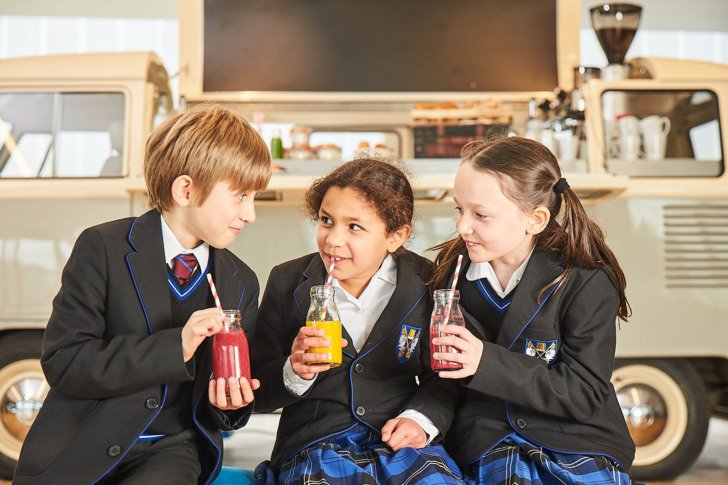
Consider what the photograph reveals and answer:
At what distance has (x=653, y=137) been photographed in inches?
145

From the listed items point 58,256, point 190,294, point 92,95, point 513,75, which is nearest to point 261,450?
point 58,256

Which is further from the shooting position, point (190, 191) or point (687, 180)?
point (687, 180)

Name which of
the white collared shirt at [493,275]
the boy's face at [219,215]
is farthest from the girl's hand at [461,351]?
the boy's face at [219,215]

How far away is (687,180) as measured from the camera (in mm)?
3697

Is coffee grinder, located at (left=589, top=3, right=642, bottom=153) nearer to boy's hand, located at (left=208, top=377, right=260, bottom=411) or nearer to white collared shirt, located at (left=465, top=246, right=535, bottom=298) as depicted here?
white collared shirt, located at (left=465, top=246, right=535, bottom=298)

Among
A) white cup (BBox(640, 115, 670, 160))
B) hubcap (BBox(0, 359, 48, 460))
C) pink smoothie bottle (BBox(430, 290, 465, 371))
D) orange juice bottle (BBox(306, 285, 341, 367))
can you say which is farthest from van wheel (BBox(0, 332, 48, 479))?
white cup (BBox(640, 115, 670, 160))

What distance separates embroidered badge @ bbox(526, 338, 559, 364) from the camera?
6.33 feet

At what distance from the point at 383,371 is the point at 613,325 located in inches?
22.0

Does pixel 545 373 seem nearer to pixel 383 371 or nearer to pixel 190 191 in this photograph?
pixel 383 371

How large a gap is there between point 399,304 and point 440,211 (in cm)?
181

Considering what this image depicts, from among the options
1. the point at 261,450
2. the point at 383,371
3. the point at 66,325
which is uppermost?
the point at 66,325

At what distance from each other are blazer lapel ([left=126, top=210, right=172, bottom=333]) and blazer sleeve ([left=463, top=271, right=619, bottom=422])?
0.70 metres

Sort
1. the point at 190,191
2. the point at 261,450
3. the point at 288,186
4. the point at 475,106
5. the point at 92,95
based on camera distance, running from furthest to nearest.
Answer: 1. the point at 261,450
2. the point at 475,106
3. the point at 92,95
4. the point at 288,186
5. the point at 190,191

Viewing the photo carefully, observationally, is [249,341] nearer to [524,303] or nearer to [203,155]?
[203,155]
